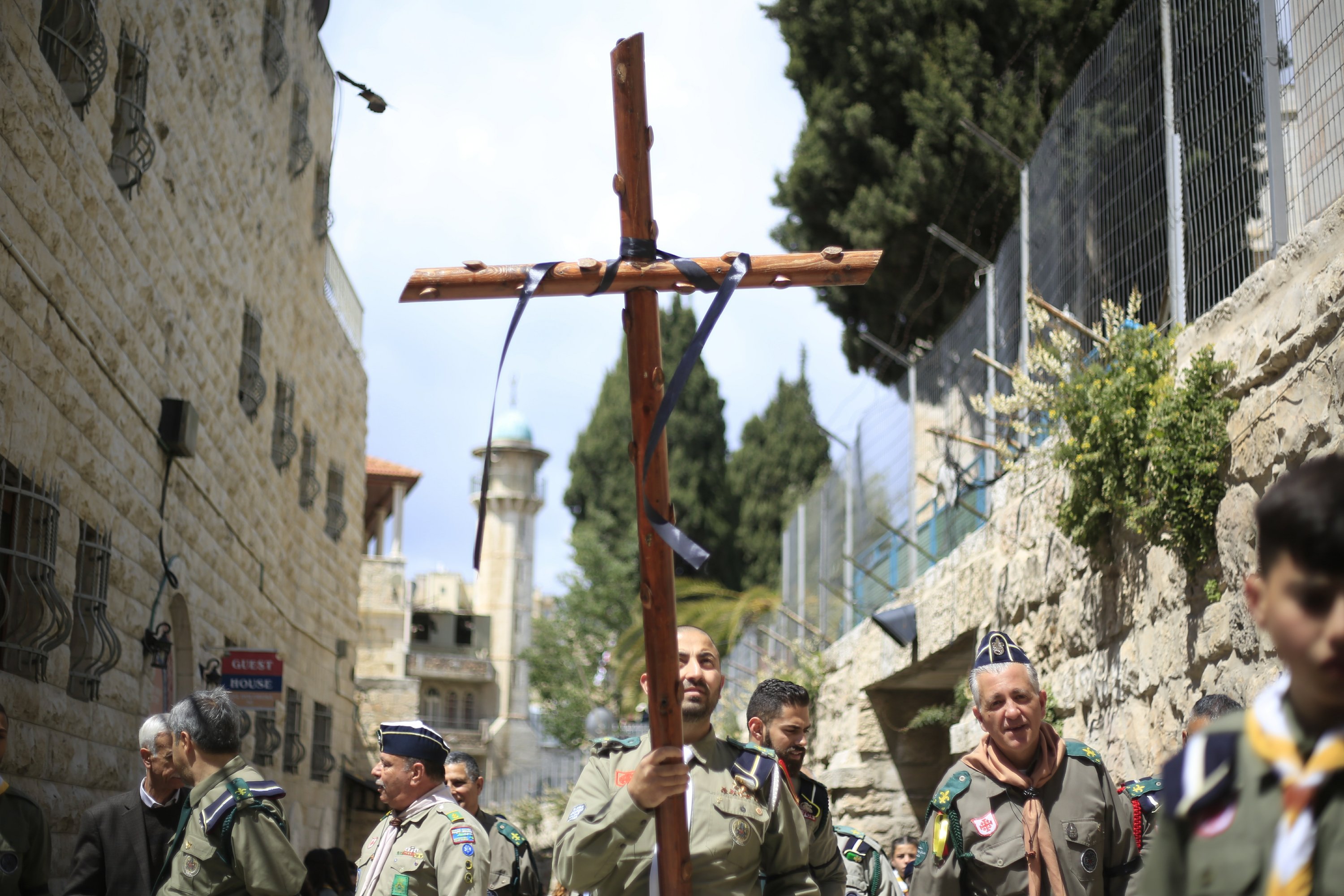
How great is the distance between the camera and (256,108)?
12688 mm

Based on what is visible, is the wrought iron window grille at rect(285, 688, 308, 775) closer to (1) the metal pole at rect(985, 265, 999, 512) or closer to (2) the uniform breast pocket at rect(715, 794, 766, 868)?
(1) the metal pole at rect(985, 265, 999, 512)

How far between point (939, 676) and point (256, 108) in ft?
28.5

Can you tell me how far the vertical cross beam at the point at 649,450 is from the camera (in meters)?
3.06

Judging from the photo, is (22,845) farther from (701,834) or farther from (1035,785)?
(1035,785)

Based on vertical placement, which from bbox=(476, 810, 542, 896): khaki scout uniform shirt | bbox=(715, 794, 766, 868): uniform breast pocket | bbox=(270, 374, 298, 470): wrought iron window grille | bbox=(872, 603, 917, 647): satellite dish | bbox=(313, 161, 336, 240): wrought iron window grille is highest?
bbox=(313, 161, 336, 240): wrought iron window grille

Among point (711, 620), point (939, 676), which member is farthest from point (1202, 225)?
point (711, 620)

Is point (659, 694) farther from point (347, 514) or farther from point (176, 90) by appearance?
point (347, 514)

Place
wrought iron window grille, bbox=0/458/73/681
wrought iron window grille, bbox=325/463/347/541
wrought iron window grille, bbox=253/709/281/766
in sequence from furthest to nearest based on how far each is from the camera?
wrought iron window grille, bbox=325/463/347/541, wrought iron window grille, bbox=253/709/281/766, wrought iron window grille, bbox=0/458/73/681

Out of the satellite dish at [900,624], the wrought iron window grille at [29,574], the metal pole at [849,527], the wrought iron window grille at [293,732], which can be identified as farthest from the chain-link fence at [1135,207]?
the wrought iron window grille at [293,732]

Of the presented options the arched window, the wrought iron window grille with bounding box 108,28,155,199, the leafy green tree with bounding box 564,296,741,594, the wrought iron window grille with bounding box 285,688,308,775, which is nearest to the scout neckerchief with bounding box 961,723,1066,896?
the wrought iron window grille with bounding box 108,28,155,199

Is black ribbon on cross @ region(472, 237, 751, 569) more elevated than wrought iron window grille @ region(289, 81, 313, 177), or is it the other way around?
wrought iron window grille @ region(289, 81, 313, 177)

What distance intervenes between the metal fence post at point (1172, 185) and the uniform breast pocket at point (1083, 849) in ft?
12.5

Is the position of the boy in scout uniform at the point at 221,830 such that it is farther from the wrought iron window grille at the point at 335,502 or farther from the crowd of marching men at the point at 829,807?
the wrought iron window grille at the point at 335,502

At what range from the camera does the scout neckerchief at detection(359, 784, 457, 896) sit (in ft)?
16.6
